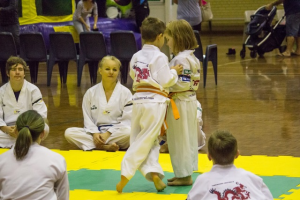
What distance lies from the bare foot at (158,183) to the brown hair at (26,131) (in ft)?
5.08

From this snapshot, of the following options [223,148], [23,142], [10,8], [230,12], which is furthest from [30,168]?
[230,12]

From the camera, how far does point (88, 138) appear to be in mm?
6820

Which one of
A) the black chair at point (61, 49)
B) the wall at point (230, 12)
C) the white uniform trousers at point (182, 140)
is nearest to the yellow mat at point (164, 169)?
the white uniform trousers at point (182, 140)

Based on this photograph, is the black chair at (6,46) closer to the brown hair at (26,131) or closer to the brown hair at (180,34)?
the brown hair at (180,34)

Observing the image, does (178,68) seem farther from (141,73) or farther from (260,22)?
(260,22)

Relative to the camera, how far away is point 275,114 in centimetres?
857

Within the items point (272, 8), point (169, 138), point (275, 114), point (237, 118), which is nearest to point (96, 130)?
point (169, 138)

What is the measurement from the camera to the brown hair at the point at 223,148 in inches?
134

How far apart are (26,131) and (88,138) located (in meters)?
3.15

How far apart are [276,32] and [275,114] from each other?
717 cm

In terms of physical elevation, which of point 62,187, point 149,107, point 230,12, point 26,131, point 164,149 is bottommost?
point 230,12

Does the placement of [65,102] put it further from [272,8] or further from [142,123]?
[272,8]

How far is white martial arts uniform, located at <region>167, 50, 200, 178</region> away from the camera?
5.25 meters

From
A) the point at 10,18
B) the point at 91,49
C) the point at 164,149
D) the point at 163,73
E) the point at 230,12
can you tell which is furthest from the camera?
the point at 230,12
